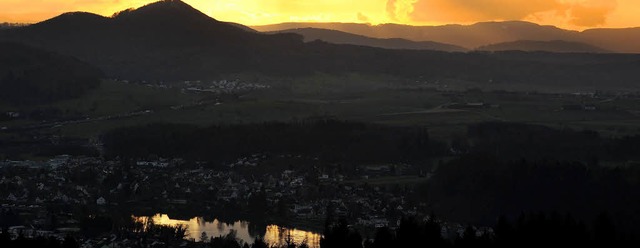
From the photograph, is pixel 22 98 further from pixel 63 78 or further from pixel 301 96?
pixel 301 96

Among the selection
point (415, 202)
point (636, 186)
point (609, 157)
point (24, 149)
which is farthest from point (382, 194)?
point (24, 149)

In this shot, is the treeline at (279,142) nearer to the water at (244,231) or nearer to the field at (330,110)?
the field at (330,110)

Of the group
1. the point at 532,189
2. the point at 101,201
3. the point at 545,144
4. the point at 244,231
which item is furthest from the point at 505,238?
the point at 545,144


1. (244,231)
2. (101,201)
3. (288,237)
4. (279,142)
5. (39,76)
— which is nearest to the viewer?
(288,237)

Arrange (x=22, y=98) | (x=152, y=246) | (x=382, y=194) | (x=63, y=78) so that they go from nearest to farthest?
(x=152, y=246) < (x=382, y=194) < (x=22, y=98) < (x=63, y=78)

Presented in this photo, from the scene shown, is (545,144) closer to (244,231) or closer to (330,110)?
(244,231)

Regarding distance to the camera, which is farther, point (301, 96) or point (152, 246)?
point (301, 96)

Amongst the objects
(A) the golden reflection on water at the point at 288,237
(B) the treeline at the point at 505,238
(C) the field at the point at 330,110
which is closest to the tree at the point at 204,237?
(A) the golden reflection on water at the point at 288,237
